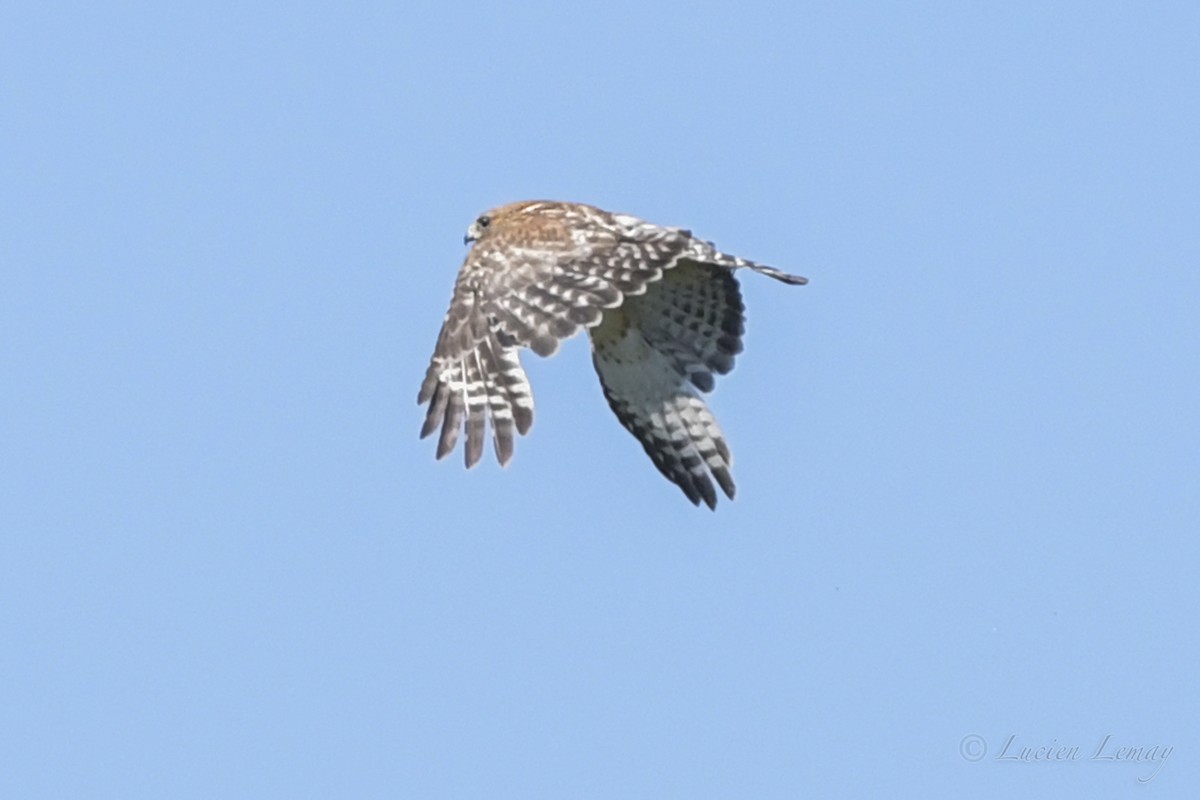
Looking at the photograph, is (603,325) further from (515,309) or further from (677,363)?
(515,309)

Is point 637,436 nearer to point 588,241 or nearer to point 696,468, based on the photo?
point 696,468

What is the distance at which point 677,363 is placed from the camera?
1828 centimetres

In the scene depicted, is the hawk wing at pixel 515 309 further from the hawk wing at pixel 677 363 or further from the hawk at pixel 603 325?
the hawk wing at pixel 677 363

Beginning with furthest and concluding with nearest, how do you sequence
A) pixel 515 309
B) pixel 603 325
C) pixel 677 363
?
pixel 677 363 → pixel 603 325 → pixel 515 309

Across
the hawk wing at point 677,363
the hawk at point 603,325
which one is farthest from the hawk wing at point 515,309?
the hawk wing at point 677,363

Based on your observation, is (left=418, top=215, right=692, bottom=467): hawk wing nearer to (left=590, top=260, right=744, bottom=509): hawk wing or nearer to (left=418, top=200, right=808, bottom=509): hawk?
(left=418, top=200, right=808, bottom=509): hawk

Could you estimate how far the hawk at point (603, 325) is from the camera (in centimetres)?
1628

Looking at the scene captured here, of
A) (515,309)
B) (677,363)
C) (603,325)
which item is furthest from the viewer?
(677,363)

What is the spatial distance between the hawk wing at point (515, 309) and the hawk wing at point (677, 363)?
110cm

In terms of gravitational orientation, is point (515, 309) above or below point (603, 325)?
below

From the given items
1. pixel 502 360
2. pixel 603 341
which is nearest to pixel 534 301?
pixel 502 360

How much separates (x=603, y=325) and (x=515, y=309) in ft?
5.68

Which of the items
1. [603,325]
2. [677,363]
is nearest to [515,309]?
[603,325]

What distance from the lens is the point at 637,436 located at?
736 inches
